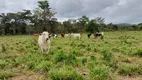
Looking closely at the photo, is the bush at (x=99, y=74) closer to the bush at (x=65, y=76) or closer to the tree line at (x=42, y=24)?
the bush at (x=65, y=76)

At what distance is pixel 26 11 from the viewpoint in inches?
3002

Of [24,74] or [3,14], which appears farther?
[3,14]

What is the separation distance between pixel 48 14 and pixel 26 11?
18.1 meters

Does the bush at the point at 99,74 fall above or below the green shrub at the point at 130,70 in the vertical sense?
above

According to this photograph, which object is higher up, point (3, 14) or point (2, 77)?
point (3, 14)

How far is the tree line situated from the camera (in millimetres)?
61125

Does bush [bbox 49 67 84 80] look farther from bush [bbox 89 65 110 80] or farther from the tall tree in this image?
the tall tree

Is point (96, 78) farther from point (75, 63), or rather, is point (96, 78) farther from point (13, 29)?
point (13, 29)

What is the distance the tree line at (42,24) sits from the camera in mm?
61125

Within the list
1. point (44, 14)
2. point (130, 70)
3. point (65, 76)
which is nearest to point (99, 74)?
point (65, 76)

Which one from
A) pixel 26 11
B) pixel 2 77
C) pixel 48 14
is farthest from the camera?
pixel 26 11

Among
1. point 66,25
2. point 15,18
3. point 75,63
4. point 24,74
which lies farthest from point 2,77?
point 15,18

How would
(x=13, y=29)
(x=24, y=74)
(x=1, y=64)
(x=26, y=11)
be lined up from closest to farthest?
(x=24, y=74), (x=1, y=64), (x=13, y=29), (x=26, y=11)

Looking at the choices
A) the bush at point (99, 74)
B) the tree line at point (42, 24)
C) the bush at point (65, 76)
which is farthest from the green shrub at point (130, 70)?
the tree line at point (42, 24)
